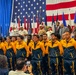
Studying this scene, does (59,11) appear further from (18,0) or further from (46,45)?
(46,45)

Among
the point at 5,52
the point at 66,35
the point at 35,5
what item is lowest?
the point at 5,52

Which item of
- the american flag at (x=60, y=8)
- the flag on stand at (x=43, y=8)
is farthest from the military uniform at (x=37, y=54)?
the flag on stand at (x=43, y=8)

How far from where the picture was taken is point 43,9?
16.5m

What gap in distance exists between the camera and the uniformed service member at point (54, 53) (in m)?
8.55

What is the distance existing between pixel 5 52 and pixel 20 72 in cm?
609

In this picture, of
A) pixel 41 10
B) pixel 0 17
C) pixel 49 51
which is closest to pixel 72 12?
pixel 41 10

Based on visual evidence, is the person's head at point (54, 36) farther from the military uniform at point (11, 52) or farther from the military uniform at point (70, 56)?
the military uniform at point (11, 52)

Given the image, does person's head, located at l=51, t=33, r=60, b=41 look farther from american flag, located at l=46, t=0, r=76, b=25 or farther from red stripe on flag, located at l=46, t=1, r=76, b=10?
red stripe on flag, located at l=46, t=1, r=76, b=10

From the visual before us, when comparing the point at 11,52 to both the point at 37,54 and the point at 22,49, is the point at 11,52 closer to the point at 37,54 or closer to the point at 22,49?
the point at 22,49

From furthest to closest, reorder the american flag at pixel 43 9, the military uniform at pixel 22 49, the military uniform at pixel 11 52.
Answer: the american flag at pixel 43 9 < the military uniform at pixel 11 52 < the military uniform at pixel 22 49

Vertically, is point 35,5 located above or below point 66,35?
above

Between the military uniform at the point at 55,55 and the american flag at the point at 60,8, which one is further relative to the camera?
the american flag at the point at 60,8

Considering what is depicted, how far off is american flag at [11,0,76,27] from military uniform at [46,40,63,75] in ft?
16.1

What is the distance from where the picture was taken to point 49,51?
8.80 metres
